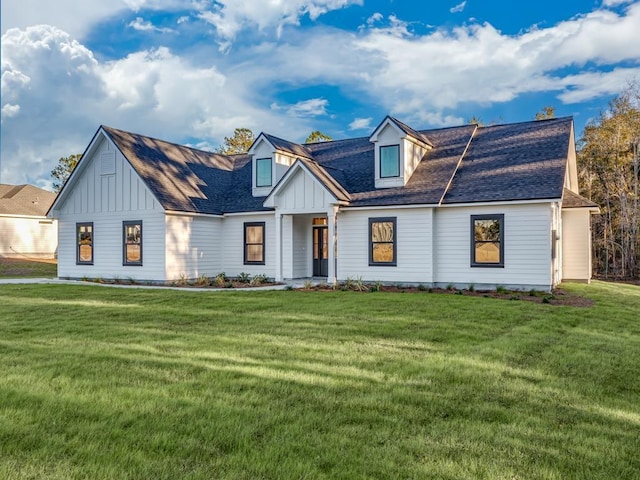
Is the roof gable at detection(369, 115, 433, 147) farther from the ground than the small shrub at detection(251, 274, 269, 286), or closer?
farther from the ground

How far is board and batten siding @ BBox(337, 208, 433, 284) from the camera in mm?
16859

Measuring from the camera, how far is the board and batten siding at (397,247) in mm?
16859

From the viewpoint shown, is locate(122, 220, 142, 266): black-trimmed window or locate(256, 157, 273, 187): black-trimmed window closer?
locate(122, 220, 142, 266): black-trimmed window

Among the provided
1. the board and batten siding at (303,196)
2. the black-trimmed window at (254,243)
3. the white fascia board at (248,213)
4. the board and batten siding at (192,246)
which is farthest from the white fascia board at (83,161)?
the board and batten siding at (303,196)

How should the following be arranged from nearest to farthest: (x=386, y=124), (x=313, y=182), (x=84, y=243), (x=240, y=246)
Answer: (x=313, y=182), (x=386, y=124), (x=240, y=246), (x=84, y=243)

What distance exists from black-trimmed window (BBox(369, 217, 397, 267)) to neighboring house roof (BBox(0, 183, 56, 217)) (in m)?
28.8

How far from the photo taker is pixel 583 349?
7.68 meters

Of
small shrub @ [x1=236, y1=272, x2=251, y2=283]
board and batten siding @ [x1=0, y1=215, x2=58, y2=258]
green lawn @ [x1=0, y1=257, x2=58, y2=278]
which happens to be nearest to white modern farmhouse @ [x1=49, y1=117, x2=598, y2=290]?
small shrub @ [x1=236, y1=272, x2=251, y2=283]

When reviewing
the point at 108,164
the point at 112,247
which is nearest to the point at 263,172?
the point at 108,164

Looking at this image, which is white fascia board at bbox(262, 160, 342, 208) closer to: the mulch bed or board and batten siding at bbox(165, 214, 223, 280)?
board and batten siding at bbox(165, 214, 223, 280)

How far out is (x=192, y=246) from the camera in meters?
19.6

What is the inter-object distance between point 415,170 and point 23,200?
32.1 metres

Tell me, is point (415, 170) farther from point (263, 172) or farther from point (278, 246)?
point (263, 172)

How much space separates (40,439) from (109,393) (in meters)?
1.13
